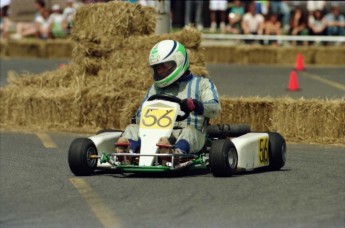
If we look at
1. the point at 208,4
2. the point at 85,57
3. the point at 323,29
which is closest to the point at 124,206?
the point at 85,57

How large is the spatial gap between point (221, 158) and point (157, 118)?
722 millimetres

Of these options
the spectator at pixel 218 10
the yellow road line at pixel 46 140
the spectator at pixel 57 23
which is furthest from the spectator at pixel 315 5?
the yellow road line at pixel 46 140

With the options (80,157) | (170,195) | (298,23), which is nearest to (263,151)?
(80,157)

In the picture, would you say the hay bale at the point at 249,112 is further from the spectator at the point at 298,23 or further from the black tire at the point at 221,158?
the spectator at the point at 298,23

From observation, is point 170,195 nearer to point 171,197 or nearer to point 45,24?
point 171,197

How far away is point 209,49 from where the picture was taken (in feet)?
91.8

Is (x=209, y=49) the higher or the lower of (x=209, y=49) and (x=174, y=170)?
the lower

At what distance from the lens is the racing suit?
9.84 meters

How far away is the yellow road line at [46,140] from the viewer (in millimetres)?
12895

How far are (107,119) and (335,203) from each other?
6.57m

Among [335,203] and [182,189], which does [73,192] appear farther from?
[335,203]

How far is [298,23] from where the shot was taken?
2888 cm

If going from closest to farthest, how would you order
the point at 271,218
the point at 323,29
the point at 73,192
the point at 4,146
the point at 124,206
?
the point at 271,218, the point at 124,206, the point at 73,192, the point at 4,146, the point at 323,29

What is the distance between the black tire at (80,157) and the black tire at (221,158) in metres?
1.09
